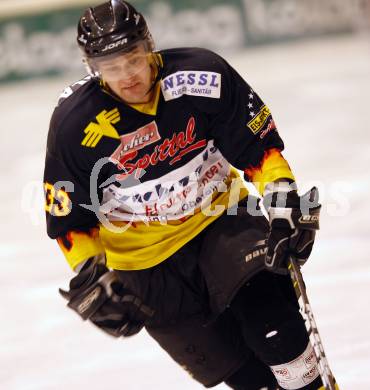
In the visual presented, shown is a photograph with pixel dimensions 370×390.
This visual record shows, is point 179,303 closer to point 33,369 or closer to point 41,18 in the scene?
point 33,369

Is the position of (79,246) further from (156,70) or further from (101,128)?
(156,70)

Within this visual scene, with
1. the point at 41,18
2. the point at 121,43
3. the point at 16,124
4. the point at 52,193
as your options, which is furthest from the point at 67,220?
the point at 41,18

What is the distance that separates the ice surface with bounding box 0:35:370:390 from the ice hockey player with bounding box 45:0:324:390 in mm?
660

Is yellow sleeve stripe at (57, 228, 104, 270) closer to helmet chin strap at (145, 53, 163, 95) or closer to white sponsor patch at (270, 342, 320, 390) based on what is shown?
helmet chin strap at (145, 53, 163, 95)

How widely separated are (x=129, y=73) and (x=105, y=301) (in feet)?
2.10

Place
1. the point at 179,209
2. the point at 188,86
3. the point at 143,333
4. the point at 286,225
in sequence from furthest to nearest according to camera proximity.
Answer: the point at 143,333
the point at 179,209
the point at 188,86
the point at 286,225

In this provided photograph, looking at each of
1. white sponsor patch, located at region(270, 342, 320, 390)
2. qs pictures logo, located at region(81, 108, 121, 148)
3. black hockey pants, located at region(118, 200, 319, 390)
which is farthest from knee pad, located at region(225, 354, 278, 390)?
qs pictures logo, located at region(81, 108, 121, 148)

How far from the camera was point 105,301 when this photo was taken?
2.58m

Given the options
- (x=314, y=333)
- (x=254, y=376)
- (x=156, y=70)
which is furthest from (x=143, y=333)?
(x=156, y=70)

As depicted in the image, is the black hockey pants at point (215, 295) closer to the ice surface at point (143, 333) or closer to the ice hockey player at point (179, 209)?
the ice hockey player at point (179, 209)

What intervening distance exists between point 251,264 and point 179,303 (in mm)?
294

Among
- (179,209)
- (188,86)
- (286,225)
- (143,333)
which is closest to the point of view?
(286,225)

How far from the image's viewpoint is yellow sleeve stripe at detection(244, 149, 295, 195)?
2.60 meters

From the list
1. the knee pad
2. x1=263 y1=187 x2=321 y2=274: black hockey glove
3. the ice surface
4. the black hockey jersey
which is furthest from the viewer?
the ice surface
